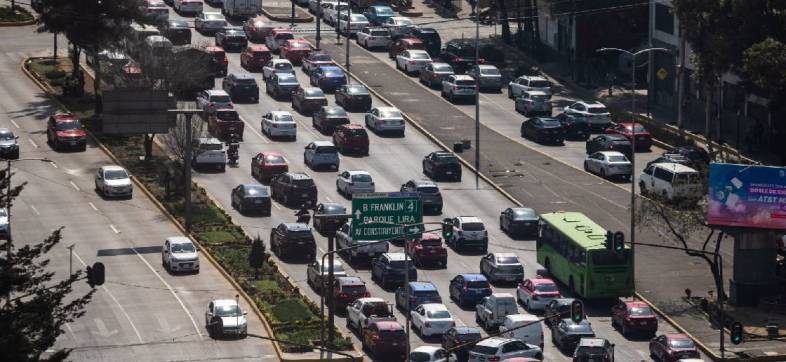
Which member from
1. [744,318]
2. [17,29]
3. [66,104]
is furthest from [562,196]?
[17,29]

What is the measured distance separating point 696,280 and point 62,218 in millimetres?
33799

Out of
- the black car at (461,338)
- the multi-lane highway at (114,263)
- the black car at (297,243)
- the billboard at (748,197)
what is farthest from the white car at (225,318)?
the billboard at (748,197)

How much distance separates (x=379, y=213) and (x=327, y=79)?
4656 centimetres

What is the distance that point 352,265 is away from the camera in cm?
9588

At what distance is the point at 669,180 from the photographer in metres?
103

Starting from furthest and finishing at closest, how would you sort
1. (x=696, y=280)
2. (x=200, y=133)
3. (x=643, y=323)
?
(x=200, y=133) → (x=696, y=280) → (x=643, y=323)

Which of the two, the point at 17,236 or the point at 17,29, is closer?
the point at 17,236

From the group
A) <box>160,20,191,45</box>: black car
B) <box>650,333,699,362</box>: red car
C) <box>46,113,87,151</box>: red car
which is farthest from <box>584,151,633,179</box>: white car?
<box>160,20,191,45</box>: black car

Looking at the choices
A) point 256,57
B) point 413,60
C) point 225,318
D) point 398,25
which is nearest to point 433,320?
point 225,318

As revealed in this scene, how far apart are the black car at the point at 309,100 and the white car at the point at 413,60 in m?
14.2

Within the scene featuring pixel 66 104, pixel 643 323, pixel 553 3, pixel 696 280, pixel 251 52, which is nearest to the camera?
pixel 643 323

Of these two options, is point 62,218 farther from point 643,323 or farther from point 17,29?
point 17,29

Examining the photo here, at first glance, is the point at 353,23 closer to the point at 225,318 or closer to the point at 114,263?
the point at 114,263

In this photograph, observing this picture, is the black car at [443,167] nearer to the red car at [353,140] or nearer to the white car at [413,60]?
the red car at [353,140]
